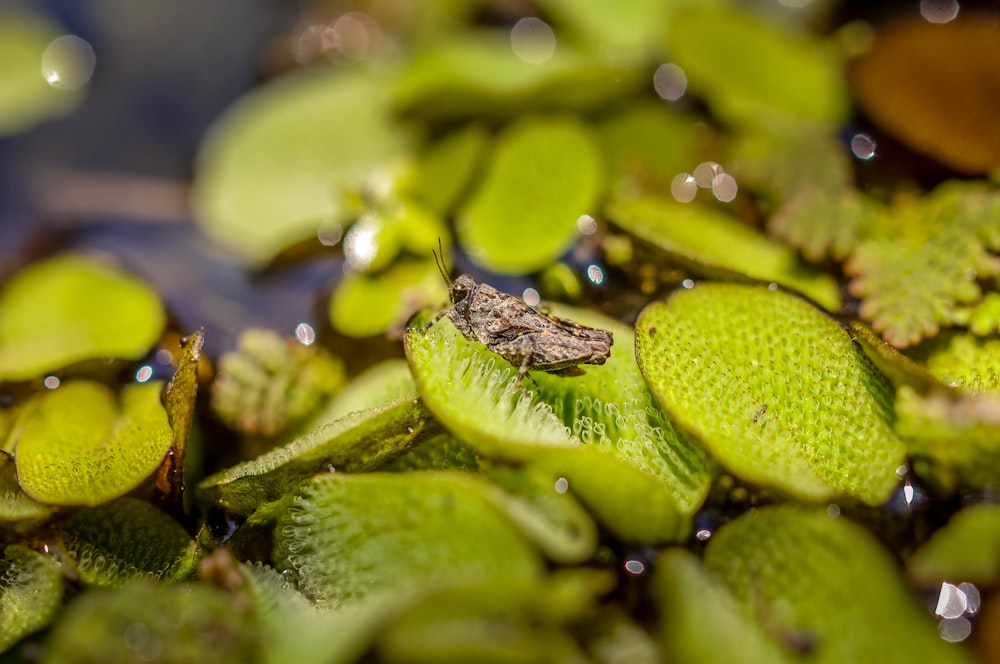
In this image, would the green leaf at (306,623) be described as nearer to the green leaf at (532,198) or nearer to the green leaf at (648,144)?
the green leaf at (532,198)

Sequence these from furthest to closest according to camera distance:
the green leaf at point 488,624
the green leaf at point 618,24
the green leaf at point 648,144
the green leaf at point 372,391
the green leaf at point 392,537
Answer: the green leaf at point 618,24, the green leaf at point 648,144, the green leaf at point 372,391, the green leaf at point 392,537, the green leaf at point 488,624

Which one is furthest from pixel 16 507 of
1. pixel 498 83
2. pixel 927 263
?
pixel 927 263

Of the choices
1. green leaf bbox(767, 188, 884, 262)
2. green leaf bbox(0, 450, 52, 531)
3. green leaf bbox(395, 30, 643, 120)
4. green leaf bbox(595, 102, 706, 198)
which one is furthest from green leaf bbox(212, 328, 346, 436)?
green leaf bbox(767, 188, 884, 262)

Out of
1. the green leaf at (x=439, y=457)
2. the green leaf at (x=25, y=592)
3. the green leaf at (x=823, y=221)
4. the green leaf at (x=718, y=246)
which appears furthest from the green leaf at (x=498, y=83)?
the green leaf at (x=25, y=592)

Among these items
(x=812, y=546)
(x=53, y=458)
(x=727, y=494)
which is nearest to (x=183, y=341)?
(x=53, y=458)

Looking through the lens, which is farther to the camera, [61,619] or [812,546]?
[61,619]

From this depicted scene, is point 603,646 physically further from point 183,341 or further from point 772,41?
point 772,41
